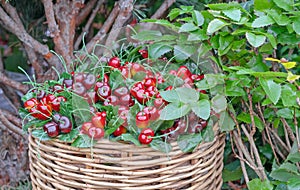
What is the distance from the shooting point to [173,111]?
0.97 meters

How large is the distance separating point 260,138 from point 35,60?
33.7 inches

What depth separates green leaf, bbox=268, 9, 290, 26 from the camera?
1.03 metres

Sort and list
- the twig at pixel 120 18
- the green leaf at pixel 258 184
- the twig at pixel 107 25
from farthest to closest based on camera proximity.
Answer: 1. the twig at pixel 107 25
2. the twig at pixel 120 18
3. the green leaf at pixel 258 184

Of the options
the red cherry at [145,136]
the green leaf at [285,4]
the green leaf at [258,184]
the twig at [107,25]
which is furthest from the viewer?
the twig at [107,25]

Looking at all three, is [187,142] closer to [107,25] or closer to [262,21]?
[262,21]

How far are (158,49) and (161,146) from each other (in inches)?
12.0

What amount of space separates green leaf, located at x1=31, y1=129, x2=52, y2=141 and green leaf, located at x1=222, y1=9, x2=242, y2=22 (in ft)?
1.59

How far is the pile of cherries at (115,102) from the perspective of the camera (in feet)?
3.15

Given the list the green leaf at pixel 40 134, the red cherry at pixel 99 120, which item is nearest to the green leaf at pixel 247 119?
the red cherry at pixel 99 120

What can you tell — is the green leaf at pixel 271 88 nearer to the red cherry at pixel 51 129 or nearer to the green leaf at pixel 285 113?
the green leaf at pixel 285 113

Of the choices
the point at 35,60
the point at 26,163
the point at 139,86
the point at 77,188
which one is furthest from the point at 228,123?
the point at 26,163

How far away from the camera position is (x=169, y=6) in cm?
154

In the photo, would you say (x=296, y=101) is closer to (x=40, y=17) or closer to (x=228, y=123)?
(x=228, y=123)

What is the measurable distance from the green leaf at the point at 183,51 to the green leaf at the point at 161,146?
28 cm
